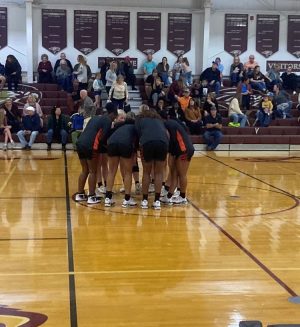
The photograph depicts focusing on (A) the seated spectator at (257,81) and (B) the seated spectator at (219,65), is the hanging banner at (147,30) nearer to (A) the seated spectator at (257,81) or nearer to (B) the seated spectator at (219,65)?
(B) the seated spectator at (219,65)

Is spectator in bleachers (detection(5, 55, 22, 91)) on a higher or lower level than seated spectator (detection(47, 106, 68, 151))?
higher

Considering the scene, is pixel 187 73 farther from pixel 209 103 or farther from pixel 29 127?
pixel 29 127

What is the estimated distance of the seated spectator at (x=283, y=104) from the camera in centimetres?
2058

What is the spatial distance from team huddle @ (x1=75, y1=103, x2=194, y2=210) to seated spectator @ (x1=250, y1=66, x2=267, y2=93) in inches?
557

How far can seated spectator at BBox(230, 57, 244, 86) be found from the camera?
22.7 m

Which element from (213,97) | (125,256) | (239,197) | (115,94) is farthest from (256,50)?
(125,256)

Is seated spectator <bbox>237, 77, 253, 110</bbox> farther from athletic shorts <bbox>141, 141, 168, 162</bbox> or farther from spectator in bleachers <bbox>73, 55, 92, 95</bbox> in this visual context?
athletic shorts <bbox>141, 141, 168, 162</bbox>

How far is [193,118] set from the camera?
18031 mm

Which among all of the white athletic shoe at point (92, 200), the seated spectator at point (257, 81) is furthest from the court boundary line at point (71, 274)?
the seated spectator at point (257, 81)

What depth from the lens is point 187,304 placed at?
421cm

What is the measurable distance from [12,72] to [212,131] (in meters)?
8.31

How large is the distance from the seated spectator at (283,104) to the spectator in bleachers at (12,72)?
9.95 m

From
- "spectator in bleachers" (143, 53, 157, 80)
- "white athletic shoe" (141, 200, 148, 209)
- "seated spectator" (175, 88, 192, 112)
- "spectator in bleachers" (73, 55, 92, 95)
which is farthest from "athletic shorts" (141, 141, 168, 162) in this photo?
"spectator in bleachers" (143, 53, 157, 80)

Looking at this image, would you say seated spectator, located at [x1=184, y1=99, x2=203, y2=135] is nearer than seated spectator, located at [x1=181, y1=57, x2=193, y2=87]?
Yes
